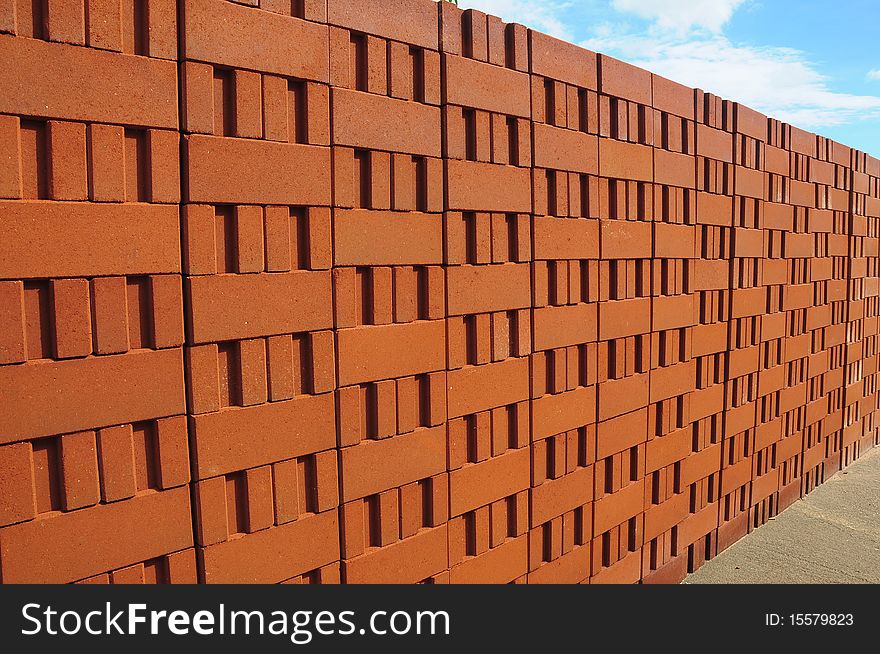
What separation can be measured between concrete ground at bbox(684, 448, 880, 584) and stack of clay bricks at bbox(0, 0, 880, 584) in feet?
1.33

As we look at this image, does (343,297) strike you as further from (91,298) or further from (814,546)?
(814,546)

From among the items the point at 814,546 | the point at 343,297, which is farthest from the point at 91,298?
the point at 814,546

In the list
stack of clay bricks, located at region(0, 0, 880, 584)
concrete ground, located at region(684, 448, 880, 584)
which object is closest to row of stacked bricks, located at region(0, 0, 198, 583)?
stack of clay bricks, located at region(0, 0, 880, 584)

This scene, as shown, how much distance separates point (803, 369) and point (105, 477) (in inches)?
233

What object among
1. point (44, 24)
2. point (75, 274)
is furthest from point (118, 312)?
point (44, 24)

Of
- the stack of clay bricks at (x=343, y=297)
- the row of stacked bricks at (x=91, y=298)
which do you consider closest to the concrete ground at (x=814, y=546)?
the stack of clay bricks at (x=343, y=297)

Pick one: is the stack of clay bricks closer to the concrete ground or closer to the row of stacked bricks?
the row of stacked bricks

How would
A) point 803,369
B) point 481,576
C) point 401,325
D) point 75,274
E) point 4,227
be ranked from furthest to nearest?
point 803,369, point 481,576, point 401,325, point 75,274, point 4,227

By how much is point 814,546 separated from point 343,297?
4.35m

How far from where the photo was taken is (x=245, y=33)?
2.43 meters

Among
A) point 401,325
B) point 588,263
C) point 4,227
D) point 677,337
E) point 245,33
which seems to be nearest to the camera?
point 4,227

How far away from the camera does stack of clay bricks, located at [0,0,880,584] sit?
2109 millimetres

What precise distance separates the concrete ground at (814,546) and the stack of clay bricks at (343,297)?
0.40 meters

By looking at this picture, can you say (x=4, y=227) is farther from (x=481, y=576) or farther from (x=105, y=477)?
(x=481, y=576)
